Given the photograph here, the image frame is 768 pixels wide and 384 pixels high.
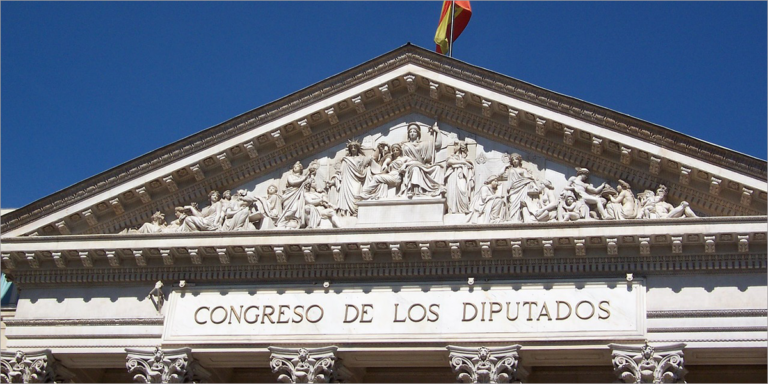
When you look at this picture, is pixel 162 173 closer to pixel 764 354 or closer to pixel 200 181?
pixel 200 181

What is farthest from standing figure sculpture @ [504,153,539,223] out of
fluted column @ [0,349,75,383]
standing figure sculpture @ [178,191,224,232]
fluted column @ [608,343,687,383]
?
fluted column @ [0,349,75,383]

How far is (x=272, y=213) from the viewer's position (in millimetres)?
23719

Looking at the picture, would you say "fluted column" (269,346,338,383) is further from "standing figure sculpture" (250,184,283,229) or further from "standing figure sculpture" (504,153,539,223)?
"standing figure sculpture" (504,153,539,223)

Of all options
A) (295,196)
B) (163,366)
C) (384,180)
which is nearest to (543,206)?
(384,180)

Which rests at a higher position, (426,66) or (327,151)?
(426,66)

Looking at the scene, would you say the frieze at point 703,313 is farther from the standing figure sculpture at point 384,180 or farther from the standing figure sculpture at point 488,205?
the standing figure sculpture at point 384,180

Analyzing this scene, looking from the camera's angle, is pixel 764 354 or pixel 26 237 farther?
pixel 26 237

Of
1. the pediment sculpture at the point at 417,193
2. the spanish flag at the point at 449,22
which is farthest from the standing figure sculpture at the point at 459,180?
the spanish flag at the point at 449,22

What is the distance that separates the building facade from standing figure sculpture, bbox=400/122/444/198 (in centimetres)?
5

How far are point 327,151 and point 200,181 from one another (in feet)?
8.83

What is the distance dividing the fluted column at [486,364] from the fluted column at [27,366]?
7997 mm

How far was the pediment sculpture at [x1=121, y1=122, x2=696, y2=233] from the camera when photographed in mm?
22281

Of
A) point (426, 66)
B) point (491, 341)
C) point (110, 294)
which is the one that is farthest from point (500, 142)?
point (110, 294)

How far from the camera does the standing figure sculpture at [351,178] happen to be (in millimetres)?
23453
